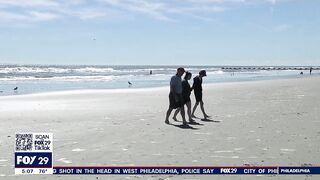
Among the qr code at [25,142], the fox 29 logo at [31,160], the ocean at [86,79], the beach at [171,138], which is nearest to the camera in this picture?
the fox 29 logo at [31,160]

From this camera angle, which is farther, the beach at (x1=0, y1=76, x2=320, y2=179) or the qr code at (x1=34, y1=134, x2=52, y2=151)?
the beach at (x1=0, y1=76, x2=320, y2=179)

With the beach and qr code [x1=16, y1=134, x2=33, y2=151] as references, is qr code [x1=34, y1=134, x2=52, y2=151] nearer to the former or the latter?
qr code [x1=16, y1=134, x2=33, y2=151]

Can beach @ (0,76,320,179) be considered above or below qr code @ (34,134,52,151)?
below

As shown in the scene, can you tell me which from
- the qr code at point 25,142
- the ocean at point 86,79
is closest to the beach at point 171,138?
the qr code at point 25,142

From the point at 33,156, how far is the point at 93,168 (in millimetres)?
1009

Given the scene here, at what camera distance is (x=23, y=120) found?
1391 cm

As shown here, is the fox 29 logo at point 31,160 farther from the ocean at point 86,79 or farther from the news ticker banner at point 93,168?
the ocean at point 86,79

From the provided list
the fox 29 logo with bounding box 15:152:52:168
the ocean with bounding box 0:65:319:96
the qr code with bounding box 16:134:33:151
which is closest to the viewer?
the fox 29 logo with bounding box 15:152:52:168

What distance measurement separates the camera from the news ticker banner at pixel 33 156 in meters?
6.98

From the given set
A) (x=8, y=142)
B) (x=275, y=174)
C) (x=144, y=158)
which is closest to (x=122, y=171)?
(x=144, y=158)

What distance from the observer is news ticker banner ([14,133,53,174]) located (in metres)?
6.98

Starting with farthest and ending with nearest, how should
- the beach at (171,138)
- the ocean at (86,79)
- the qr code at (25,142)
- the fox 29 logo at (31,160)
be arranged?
1. the ocean at (86,79)
2. the beach at (171,138)
3. the qr code at (25,142)
4. the fox 29 logo at (31,160)

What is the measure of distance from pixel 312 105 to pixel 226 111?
11.9 ft

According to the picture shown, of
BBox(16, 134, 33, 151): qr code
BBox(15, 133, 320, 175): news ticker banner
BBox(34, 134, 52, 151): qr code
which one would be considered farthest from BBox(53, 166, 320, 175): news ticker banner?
BBox(16, 134, 33, 151): qr code
